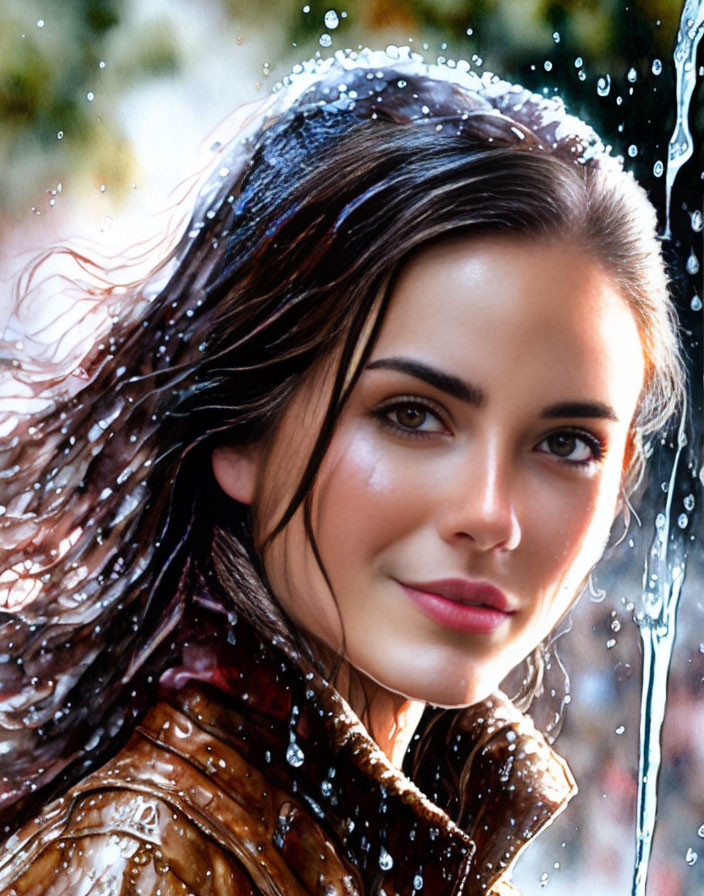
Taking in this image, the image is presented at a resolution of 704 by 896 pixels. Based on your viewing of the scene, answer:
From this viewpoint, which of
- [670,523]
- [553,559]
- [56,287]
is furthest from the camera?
[670,523]

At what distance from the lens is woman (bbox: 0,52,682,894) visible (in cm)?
103

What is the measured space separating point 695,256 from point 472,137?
0.32 meters

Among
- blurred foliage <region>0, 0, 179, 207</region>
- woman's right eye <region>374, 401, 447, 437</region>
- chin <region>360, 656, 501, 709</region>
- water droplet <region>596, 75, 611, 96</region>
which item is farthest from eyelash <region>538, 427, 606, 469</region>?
blurred foliage <region>0, 0, 179, 207</region>

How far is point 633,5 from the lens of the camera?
1235 mm

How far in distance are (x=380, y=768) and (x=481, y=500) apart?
26 centimetres

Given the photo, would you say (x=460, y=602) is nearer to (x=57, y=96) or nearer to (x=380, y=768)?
(x=380, y=768)

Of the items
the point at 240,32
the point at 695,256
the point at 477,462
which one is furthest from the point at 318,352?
the point at 695,256

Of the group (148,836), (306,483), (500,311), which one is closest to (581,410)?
(500,311)

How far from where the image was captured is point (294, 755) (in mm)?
1069

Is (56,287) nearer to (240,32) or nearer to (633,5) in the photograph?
(240,32)

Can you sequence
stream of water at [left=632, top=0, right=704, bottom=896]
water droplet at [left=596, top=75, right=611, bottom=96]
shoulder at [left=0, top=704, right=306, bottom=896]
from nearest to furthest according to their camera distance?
1. shoulder at [left=0, top=704, right=306, bottom=896]
2. water droplet at [left=596, top=75, right=611, bottom=96]
3. stream of water at [left=632, top=0, right=704, bottom=896]

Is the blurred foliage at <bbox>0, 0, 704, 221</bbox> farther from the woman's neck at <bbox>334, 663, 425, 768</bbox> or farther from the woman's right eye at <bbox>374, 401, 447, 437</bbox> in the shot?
the woman's neck at <bbox>334, 663, 425, 768</bbox>

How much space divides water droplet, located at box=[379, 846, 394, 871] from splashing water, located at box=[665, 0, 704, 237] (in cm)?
72

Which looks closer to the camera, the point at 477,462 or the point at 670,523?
the point at 477,462
